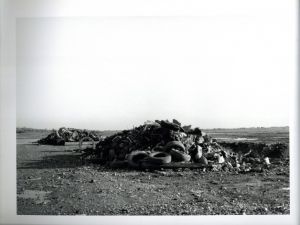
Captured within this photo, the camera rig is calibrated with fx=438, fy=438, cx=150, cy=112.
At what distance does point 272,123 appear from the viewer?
2570 millimetres

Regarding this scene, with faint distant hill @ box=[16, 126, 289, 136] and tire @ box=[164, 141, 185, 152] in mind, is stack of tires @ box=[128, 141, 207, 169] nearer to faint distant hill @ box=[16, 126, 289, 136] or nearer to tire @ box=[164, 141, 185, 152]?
tire @ box=[164, 141, 185, 152]

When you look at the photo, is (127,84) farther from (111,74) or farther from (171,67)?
(171,67)

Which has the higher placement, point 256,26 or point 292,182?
point 256,26

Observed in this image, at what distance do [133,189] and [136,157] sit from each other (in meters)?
0.19

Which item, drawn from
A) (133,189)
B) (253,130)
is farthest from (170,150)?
(253,130)

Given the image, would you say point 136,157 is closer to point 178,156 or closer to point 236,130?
point 178,156

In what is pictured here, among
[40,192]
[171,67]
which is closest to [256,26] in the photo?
[171,67]

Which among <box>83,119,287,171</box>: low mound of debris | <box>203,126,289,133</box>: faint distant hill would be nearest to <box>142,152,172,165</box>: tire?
<box>83,119,287,171</box>: low mound of debris

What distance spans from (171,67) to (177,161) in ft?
1.83

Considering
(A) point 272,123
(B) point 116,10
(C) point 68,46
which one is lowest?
(A) point 272,123

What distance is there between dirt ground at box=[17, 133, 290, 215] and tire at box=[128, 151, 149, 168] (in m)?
0.05

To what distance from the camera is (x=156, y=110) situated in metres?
2.59

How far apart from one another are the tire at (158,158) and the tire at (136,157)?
0.08 feet

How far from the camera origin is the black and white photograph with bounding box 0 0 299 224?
2.58 metres
